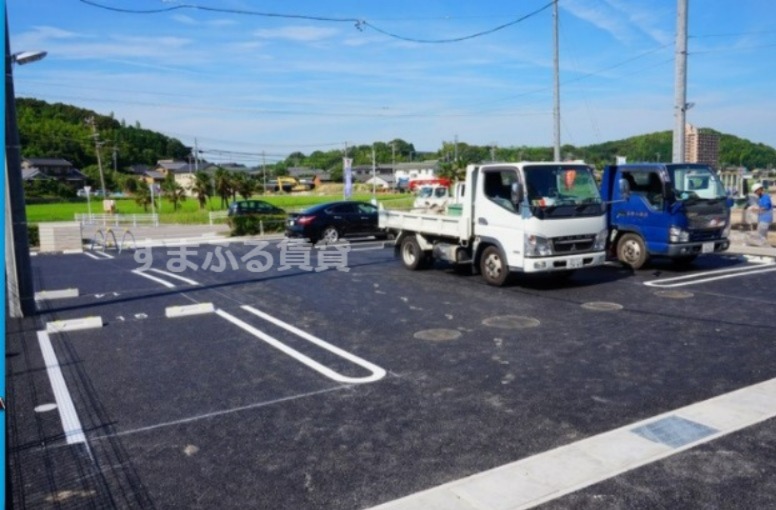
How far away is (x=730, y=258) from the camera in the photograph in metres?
14.2

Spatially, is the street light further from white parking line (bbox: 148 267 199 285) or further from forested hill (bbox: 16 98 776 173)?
forested hill (bbox: 16 98 776 173)

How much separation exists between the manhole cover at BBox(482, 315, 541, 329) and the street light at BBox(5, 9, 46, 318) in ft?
24.0

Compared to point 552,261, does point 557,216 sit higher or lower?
higher

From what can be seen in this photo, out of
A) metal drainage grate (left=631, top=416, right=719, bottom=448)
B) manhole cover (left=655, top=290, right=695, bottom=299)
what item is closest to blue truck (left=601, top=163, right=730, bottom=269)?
manhole cover (left=655, top=290, right=695, bottom=299)

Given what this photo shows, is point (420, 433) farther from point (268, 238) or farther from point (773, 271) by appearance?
point (268, 238)

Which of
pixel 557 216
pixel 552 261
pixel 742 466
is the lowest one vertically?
pixel 742 466

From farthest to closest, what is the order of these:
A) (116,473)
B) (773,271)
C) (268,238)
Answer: (268,238) < (773,271) < (116,473)

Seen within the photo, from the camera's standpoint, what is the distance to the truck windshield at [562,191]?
33.5 ft

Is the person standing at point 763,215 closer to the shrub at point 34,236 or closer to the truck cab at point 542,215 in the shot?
the truck cab at point 542,215

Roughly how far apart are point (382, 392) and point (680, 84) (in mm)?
13079

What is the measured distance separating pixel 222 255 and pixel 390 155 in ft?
437

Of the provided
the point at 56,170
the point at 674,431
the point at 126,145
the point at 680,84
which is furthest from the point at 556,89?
the point at 126,145

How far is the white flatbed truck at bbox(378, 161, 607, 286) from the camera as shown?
400 inches

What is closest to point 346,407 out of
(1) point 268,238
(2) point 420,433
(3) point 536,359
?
(2) point 420,433
